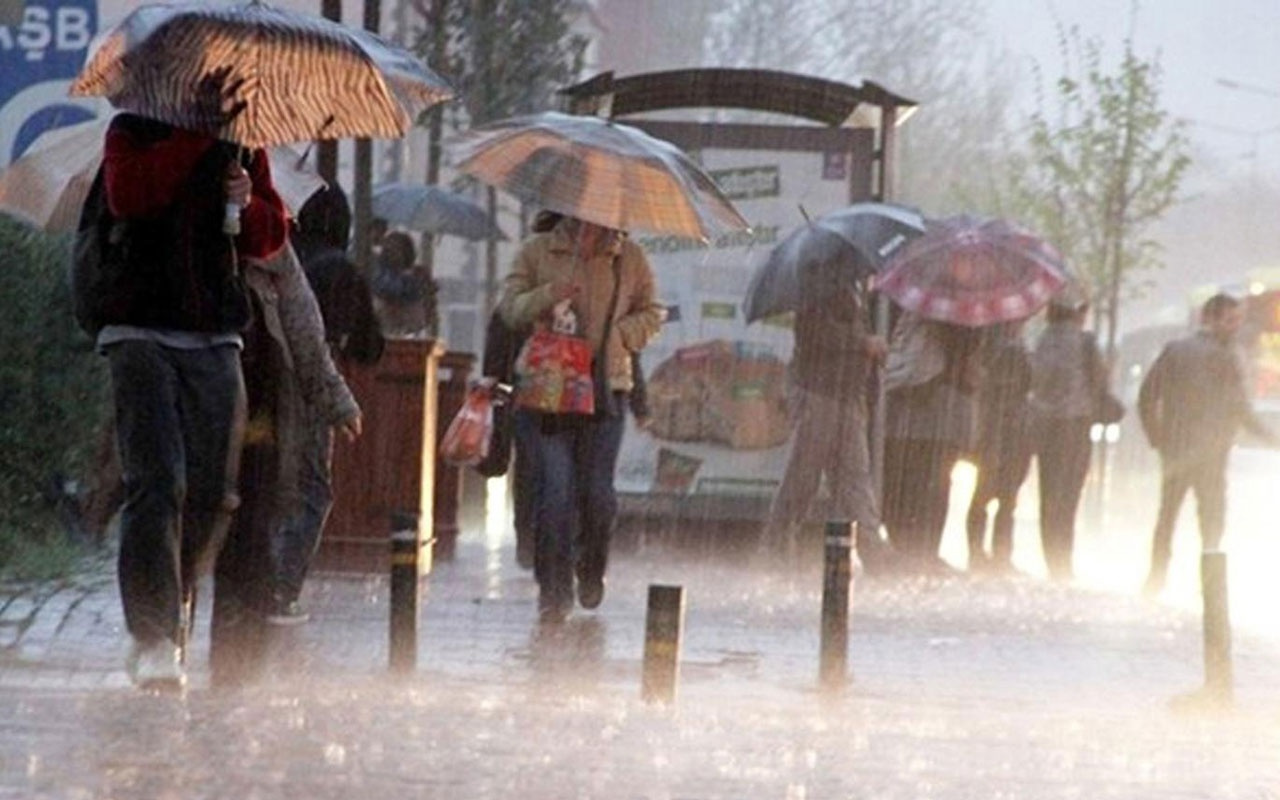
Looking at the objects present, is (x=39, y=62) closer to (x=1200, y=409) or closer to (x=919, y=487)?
(x=919, y=487)

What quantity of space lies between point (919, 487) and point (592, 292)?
5574 mm

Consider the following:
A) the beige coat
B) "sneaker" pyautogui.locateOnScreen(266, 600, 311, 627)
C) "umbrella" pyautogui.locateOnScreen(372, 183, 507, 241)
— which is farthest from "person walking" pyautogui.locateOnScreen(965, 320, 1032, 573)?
"umbrella" pyautogui.locateOnScreen(372, 183, 507, 241)

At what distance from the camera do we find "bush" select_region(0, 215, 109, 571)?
15.2m

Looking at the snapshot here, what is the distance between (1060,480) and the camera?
2019cm

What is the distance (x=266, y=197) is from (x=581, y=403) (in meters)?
4.11

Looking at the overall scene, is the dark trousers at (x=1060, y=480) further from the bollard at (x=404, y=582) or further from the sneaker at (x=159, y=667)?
the sneaker at (x=159, y=667)

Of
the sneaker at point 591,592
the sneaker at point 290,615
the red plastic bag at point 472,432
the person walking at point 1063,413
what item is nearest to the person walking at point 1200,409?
the person walking at point 1063,413

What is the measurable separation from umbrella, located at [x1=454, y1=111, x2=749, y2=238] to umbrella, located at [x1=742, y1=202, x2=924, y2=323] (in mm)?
3776

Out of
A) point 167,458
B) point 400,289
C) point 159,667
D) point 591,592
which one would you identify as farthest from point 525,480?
point 167,458

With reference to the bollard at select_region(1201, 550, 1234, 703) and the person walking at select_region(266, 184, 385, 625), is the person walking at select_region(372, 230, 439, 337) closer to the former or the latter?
the person walking at select_region(266, 184, 385, 625)

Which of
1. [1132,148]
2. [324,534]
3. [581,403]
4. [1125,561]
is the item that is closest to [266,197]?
[581,403]

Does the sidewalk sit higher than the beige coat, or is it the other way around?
the beige coat

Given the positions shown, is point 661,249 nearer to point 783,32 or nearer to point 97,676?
point 97,676

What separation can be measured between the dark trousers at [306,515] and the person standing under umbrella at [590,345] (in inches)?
37.6
